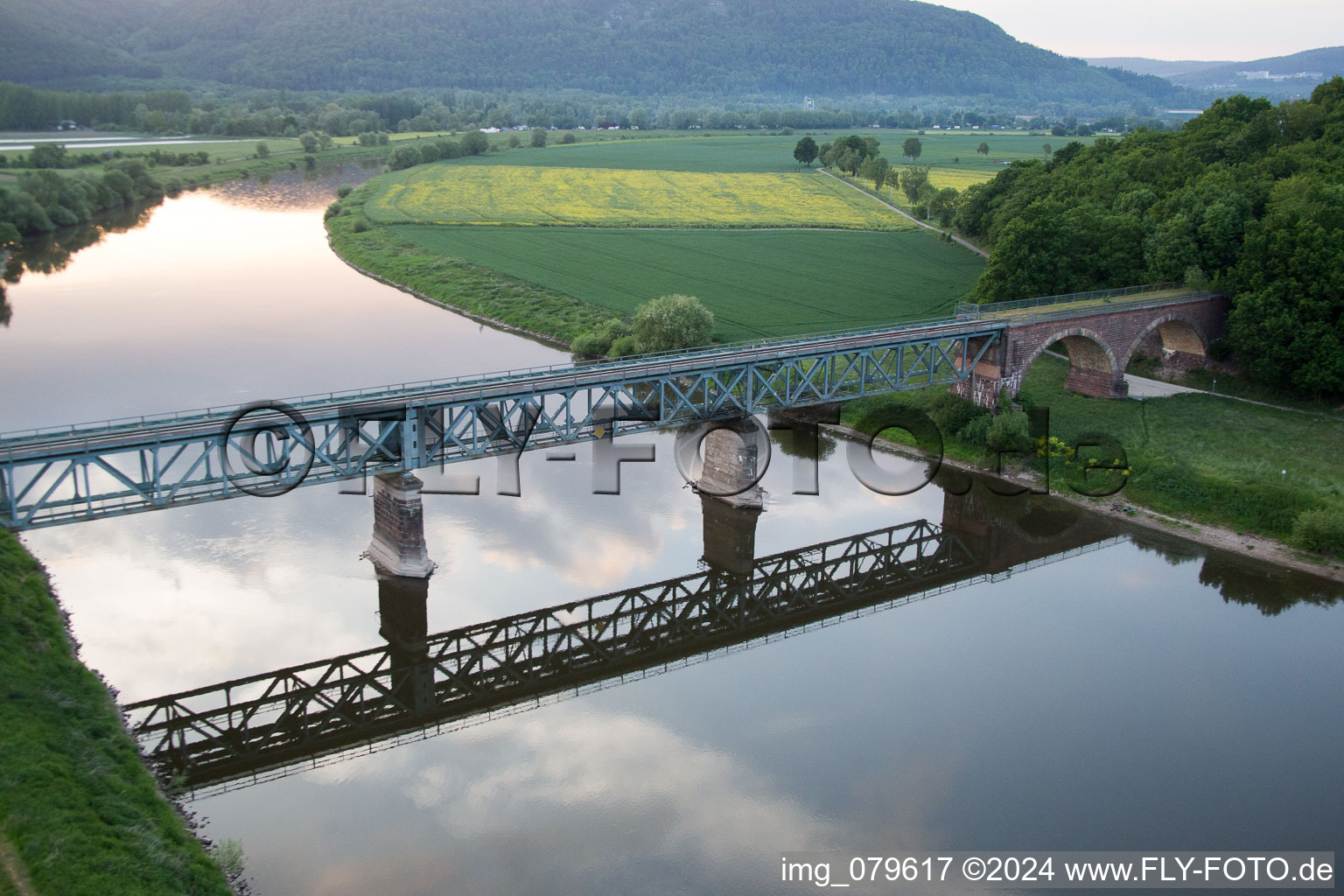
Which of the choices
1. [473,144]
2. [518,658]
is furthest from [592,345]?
[473,144]

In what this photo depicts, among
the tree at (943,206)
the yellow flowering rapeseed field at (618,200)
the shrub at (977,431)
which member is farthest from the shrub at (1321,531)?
the yellow flowering rapeseed field at (618,200)

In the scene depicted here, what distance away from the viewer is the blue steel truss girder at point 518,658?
104 ft

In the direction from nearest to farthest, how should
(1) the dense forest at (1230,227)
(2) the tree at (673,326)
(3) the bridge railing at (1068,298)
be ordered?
1. (1) the dense forest at (1230,227)
2. (3) the bridge railing at (1068,298)
3. (2) the tree at (673,326)

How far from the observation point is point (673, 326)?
217 ft

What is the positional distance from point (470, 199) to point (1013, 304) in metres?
85.4

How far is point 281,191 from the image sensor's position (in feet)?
501

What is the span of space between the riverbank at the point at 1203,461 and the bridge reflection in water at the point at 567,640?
366 cm

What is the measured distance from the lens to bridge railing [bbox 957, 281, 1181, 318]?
61.7 m

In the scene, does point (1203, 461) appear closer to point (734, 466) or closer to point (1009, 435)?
point (1009, 435)

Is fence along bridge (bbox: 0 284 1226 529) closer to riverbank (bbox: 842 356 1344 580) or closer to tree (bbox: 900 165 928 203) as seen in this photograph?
riverbank (bbox: 842 356 1344 580)

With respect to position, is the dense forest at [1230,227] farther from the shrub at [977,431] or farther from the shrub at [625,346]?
the shrub at [625,346]

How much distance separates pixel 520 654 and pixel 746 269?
6267cm

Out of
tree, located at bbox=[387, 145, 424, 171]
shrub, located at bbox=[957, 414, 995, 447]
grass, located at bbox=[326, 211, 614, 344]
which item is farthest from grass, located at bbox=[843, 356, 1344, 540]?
tree, located at bbox=[387, 145, 424, 171]

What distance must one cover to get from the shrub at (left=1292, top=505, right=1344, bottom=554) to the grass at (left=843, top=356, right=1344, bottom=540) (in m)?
1.21
